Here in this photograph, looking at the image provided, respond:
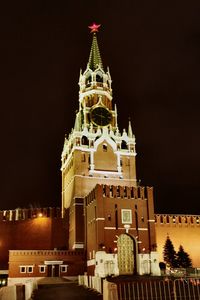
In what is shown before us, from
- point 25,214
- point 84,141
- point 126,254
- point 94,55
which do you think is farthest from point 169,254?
point 94,55

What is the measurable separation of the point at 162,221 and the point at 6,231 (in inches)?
760

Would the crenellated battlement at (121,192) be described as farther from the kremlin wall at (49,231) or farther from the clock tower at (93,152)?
the kremlin wall at (49,231)

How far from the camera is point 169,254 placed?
4559 centimetres

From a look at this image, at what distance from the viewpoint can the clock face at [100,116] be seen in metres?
51.0

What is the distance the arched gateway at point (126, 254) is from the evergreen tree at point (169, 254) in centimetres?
890

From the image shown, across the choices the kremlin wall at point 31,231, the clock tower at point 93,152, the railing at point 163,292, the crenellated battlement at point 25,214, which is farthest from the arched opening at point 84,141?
the railing at point 163,292

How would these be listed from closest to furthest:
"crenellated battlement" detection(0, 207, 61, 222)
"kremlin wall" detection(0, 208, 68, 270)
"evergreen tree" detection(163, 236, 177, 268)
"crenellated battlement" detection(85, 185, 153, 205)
Answer: "crenellated battlement" detection(85, 185, 153, 205)
"evergreen tree" detection(163, 236, 177, 268)
"kremlin wall" detection(0, 208, 68, 270)
"crenellated battlement" detection(0, 207, 61, 222)

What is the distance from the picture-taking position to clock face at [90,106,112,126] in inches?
2008

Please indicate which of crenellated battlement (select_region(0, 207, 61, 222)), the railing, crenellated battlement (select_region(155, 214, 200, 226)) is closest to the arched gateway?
crenellated battlement (select_region(155, 214, 200, 226))

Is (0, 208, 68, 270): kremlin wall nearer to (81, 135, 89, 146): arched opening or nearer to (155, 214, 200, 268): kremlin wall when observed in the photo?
(81, 135, 89, 146): arched opening

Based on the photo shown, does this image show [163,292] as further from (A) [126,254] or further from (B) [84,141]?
(B) [84,141]

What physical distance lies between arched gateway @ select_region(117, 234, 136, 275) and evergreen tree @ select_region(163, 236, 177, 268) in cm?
890

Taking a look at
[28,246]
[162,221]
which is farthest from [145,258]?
[28,246]

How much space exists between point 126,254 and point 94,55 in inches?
1254
